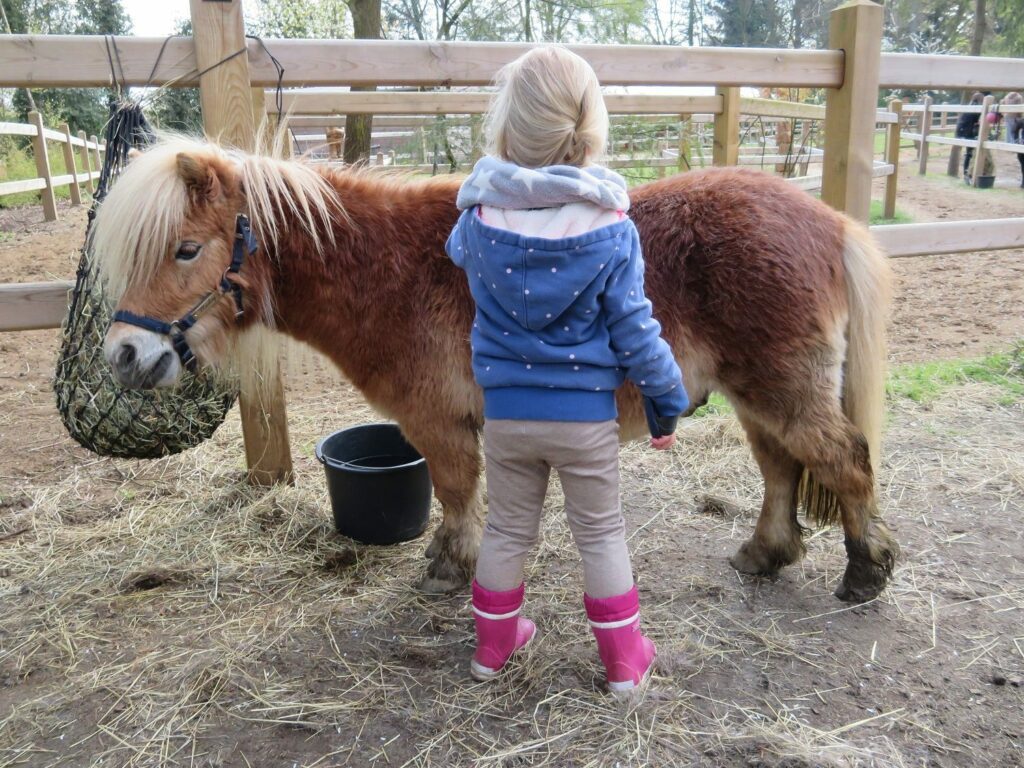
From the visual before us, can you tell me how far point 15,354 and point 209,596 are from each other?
383cm

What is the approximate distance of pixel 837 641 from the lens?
2.54 m

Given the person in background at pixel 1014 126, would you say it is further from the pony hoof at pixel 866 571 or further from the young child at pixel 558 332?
the young child at pixel 558 332

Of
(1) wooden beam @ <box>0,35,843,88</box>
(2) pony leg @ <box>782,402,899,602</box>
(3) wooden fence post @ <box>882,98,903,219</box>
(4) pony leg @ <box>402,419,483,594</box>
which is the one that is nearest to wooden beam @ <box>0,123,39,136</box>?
(1) wooden beam @ <box>0,35,843,88</box>

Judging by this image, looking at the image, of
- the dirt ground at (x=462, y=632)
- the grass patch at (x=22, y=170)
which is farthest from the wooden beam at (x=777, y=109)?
the grass patch at (x=22, y=170)

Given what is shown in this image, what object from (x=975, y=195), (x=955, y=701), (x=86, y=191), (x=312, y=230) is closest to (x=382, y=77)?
(x=312, y=230)

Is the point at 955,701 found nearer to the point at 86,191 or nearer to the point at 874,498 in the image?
the point at 874,498

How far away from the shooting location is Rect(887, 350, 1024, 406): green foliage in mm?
4766

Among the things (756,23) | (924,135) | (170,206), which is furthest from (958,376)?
(756,23)

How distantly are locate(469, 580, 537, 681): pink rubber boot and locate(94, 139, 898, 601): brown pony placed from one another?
481mm

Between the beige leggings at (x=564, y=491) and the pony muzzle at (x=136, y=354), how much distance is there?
3.41 feet

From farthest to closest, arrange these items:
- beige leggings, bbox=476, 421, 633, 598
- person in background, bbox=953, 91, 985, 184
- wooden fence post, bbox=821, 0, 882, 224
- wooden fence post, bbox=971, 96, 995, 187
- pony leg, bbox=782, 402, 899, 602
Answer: person in background, bbox=953, 91, 985, 184, wooden fence post, bbox=971, 96, 995, 187, wooden fence post, bbox=821, 0, 882, 224, pony leg, bbox=782, 402, 899, 602, beige leggings, bbox=476, 421, 633, 598

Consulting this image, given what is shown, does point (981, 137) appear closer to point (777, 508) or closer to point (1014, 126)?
point (1014, 126)

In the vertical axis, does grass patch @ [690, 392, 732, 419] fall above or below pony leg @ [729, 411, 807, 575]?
below

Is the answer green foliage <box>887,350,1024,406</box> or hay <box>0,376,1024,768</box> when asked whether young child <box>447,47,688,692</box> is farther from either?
green foliage <box>887,350,1024,406</box>
